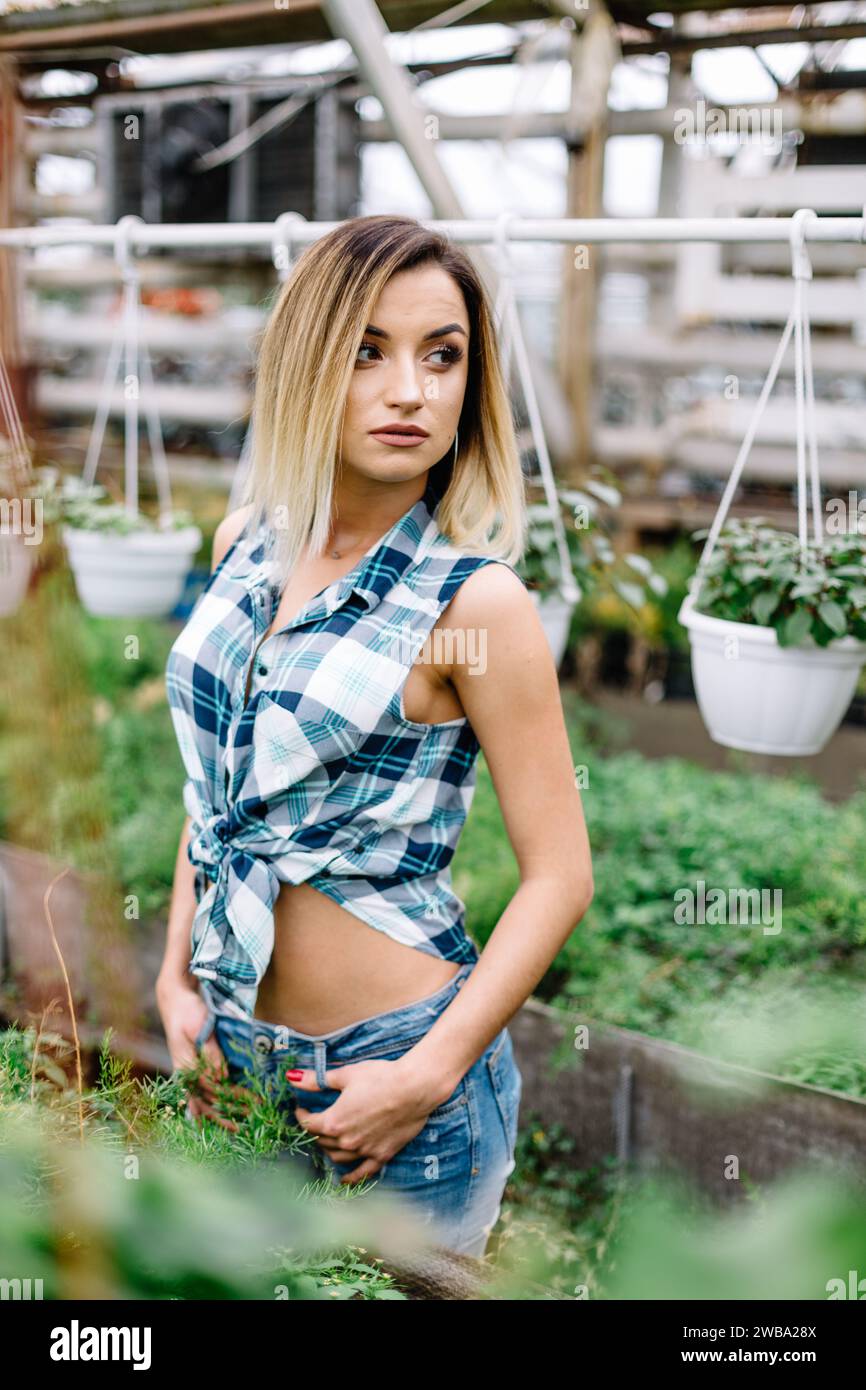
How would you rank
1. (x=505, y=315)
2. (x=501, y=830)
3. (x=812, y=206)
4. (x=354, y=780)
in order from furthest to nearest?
(x=812, y=206) → (x=501, y=830) → (x=505, y=315) → (x=354, y=780)

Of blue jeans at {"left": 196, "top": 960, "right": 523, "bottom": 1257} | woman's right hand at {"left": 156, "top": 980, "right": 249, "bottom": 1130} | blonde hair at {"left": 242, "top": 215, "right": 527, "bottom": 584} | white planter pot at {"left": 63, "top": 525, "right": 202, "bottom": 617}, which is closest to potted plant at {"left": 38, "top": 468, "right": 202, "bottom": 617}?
white planter pot at {"left": 63, "top": 525, "right": 202, "bottom": 617}

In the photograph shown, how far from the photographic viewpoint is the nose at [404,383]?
1211mm

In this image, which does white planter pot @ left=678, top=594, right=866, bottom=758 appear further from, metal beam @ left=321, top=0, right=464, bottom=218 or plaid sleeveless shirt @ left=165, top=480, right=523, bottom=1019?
metal beam @ left=321, top=0, right=464, bottom=218

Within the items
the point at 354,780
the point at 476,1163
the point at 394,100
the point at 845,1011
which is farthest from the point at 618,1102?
the point at 394,100

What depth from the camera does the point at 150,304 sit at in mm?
5418

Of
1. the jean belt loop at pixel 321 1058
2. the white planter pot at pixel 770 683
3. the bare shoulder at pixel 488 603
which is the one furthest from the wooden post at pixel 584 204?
the jean belt loop at pixel 321 1058

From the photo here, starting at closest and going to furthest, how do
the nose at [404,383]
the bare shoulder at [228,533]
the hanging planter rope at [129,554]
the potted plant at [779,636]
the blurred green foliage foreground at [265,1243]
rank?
the blurred green foliage foreground at [265,1243] < the nose at [404,383] < the bare shoulder at [228,533] < the potted plant at [779,636] < the hanging planter rope at [129,554]

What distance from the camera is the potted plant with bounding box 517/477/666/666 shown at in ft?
7.07

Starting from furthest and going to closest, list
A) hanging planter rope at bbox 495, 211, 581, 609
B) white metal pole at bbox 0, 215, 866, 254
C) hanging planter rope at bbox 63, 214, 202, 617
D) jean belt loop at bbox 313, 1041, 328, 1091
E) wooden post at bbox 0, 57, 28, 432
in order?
wooden post at bbox 0, 57, 28, 432
hanging planter rope at bbox 63, 214, 202, 617
hanging planter rope at bbox 495, 211, 581, 609
white metal pole at bbox 0, 215, 866, 254
jean belt loop at bbox 313, 1041, 328, 1091

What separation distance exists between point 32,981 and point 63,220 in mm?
4110

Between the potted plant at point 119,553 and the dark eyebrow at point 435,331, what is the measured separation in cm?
128

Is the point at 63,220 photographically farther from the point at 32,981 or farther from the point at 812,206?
the point at 32,981

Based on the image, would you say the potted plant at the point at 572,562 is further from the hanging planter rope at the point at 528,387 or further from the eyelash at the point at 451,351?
the eyelash at the point at 451,351

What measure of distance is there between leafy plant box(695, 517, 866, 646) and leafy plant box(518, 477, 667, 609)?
0.31 meters
